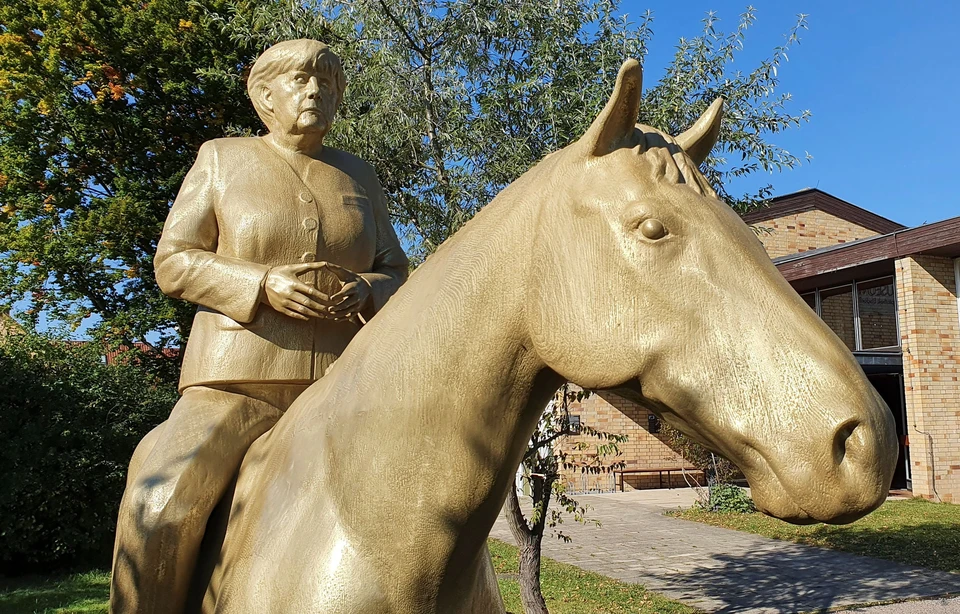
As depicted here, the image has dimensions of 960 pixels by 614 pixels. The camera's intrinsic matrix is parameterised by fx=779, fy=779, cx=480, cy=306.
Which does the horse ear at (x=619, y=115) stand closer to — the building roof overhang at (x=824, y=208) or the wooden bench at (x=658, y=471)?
the wooden bench at (x=658, y=471)

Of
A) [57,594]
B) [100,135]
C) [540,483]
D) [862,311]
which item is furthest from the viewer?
[862,311]

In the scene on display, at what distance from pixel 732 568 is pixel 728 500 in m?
5.57

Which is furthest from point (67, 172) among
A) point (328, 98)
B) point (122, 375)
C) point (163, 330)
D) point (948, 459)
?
point (948, 459)

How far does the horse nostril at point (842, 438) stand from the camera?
1.09 metres

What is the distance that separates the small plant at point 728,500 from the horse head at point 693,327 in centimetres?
1539

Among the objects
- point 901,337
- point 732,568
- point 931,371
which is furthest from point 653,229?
point 901,337

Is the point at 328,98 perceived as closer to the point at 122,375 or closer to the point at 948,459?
the point at 122,375

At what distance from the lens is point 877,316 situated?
62.3ft

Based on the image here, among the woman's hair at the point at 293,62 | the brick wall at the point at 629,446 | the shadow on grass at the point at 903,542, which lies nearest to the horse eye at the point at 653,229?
the woman's hair at the point at 293,62

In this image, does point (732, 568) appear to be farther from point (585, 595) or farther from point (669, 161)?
point (669, 161)

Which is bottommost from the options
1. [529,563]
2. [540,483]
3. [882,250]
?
[529,563]

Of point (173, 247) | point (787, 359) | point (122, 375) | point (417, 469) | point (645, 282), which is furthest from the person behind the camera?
point (122, 375)

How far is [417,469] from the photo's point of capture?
1391 mm

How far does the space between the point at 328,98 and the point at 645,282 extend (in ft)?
4.04
